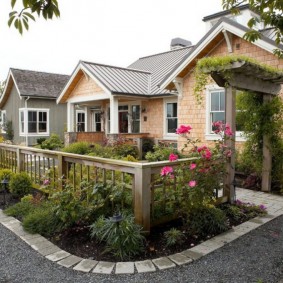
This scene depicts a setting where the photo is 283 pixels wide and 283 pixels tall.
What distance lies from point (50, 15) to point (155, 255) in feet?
9.20

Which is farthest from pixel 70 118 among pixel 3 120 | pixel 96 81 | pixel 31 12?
pixel 31 12

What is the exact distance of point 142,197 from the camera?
3.77 meters

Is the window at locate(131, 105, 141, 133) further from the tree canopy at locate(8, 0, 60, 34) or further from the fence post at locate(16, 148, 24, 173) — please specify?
the tree canopy at locate(8, 0, 60, 34)

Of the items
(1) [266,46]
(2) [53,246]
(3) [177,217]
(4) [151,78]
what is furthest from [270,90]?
(4) [151,78]

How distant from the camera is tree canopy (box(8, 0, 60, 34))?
6.57 feet

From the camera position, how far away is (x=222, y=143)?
4.54m

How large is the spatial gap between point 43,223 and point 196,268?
2325 mm

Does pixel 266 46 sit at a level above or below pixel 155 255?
above

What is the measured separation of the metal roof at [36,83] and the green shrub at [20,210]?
50.1ft

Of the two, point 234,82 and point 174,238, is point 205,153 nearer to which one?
point 174,238

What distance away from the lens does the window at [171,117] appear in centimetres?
1369

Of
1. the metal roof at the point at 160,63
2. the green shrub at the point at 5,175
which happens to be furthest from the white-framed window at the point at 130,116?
the green shrub at the point at 5,175

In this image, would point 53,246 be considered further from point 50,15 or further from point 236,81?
point 236,81

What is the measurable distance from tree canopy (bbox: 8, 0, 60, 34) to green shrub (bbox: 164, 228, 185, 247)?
290 cm
